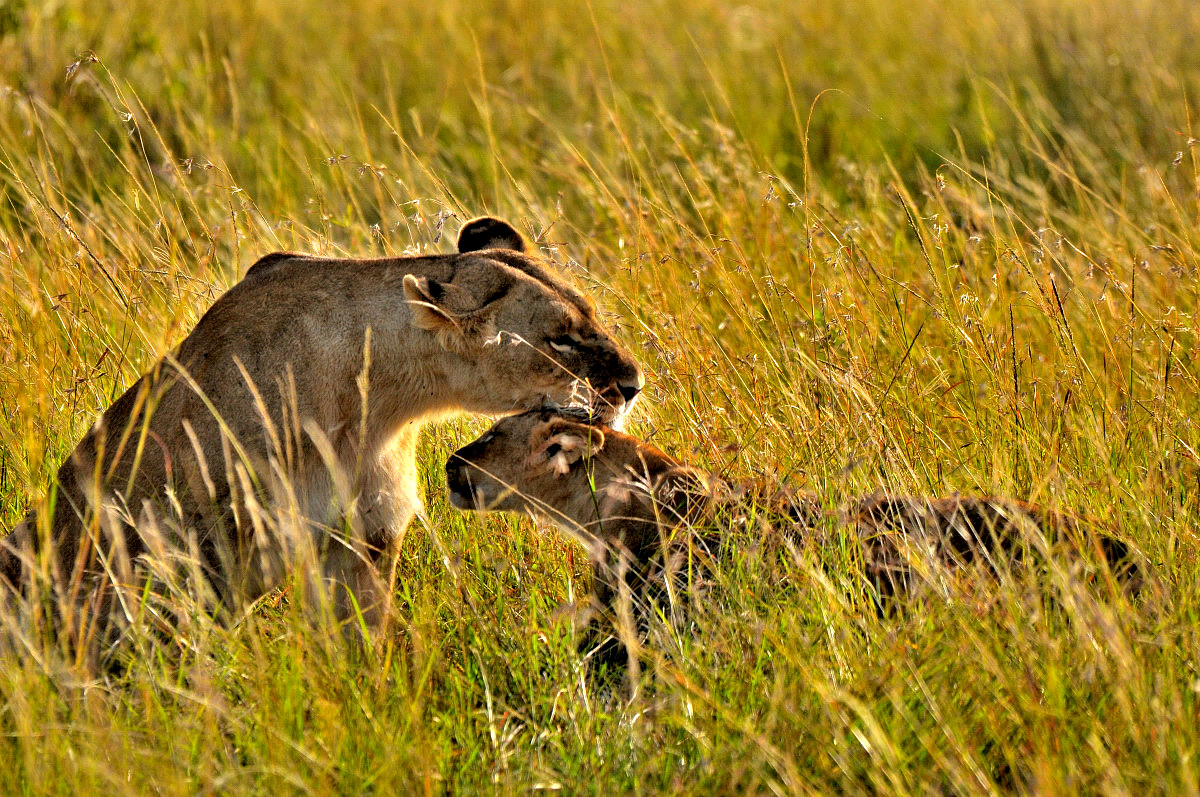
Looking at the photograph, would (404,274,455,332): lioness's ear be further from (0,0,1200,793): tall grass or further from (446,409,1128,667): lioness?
(0,0,1200,793): tall grass

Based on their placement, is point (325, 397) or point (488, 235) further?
point (488, 235)

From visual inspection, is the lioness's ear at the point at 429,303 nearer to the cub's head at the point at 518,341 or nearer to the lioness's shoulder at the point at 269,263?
the cub's head at the point at 518,341

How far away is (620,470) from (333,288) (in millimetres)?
909

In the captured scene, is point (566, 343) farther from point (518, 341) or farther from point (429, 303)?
point (429, 303)

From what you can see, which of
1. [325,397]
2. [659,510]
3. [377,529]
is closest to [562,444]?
[659,510]

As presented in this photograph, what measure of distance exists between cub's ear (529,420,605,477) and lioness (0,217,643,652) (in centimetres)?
9

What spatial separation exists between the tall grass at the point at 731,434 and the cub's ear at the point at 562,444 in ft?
0.90

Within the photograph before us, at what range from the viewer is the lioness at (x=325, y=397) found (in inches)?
131

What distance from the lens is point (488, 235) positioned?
3.95m

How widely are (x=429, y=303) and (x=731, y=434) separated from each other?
3.59 feet

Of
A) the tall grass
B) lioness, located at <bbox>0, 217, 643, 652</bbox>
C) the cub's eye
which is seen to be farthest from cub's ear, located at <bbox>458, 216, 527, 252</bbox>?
the cub's eye

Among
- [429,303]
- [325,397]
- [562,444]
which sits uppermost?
[429,303]

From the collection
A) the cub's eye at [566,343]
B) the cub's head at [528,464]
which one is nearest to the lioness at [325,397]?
the cub's eye at [566,343]

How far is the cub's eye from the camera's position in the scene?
358cm
